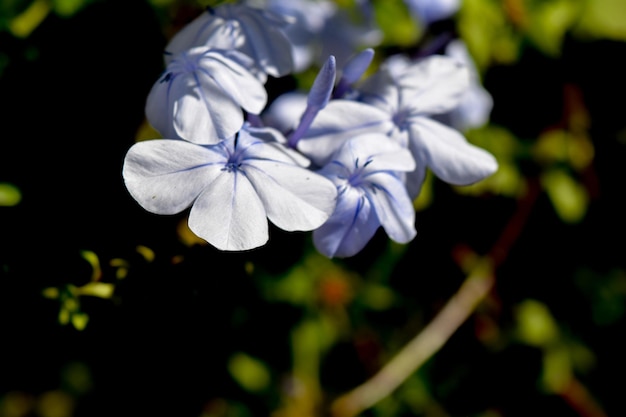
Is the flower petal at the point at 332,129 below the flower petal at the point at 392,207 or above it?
above

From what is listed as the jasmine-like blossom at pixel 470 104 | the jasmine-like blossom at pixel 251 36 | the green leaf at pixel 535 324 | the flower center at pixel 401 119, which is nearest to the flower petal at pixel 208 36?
the jasmine-like blossom at pixel 251 36

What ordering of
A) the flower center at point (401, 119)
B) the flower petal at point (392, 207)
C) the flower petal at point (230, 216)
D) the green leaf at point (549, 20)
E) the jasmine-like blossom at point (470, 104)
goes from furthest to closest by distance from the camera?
the green leaf at point (549, 20), the jasmine-like blossom at point (470, 104), the flower center at point (401, 119), the flower petal at point (392, 207), the flower petal at point (230, 216)

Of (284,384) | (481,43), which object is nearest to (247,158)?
(481,43)

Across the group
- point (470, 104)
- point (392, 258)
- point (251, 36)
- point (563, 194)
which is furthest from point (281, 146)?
point (563, 194)

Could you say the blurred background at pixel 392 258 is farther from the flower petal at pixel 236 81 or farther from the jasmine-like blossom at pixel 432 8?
the flower petal at pixel 236 81

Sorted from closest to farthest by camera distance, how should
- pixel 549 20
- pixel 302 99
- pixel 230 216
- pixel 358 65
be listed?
pixel 230 216, pixel 358 65, pixel 302 99, pixel 549 20

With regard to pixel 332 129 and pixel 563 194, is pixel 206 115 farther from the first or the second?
pixel 563 194

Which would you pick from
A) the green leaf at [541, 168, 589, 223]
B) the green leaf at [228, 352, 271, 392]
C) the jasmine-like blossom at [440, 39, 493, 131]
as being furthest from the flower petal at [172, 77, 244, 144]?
the green leaf at [541, 168, 589, 223]
